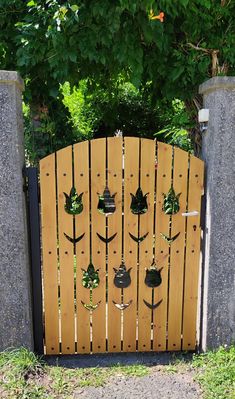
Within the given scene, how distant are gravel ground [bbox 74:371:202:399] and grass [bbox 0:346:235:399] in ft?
0.16

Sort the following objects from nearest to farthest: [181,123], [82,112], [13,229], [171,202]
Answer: [13,229] < [171,202] < [181,123] < [82,112]

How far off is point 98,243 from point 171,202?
2.12 ft

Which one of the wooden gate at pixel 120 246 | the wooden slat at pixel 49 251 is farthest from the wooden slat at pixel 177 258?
the wooden slat at pixel 49 251

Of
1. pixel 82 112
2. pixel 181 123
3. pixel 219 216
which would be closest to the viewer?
pixel 219 216

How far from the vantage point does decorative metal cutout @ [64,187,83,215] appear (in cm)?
290

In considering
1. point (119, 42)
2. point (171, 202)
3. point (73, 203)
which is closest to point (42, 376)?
point (73, 203)

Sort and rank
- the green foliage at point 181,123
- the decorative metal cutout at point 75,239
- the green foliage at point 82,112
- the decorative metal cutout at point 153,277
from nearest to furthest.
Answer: the decorative metal cutout at point 75,239 → the decorative metal cutout at point 153,277 → the green foliage at point 181,123 → the green foliage at point 82,112

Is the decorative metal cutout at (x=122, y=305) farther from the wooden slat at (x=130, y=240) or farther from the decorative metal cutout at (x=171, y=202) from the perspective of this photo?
the decorative metal cutout at (x=171, y=202)

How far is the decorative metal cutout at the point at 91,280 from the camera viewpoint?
3.01 metres

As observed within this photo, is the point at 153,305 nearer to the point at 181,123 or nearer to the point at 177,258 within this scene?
the point at 177,258

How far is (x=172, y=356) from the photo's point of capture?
3.12m

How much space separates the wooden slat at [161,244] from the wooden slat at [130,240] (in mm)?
165

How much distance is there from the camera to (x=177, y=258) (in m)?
3.04

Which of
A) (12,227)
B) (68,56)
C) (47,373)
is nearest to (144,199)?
(12,227)
